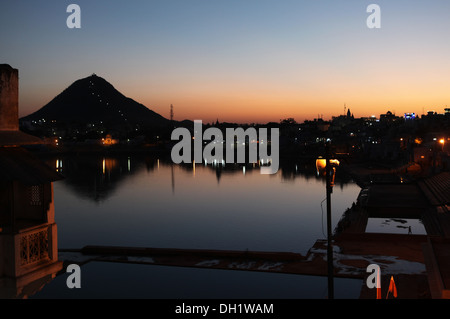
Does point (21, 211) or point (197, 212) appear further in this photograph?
point (197, 212)

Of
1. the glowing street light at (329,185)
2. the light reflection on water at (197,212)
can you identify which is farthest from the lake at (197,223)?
the glowing street light at (329,185)

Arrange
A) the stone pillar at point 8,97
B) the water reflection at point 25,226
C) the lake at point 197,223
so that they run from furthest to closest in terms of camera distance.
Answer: the lake at point 197,223 → the stone pillar at point 8,97 → the water reflection at point 25,226

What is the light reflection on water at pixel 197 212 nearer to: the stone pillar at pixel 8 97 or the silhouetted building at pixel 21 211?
the silhouetted building at pixel 21 211

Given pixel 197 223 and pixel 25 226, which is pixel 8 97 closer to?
pixel 25 226

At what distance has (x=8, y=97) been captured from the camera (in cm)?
527

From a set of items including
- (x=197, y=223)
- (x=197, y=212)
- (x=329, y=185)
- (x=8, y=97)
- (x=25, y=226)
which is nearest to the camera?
(x=8, y=97)

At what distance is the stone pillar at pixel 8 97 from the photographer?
5.18 meters

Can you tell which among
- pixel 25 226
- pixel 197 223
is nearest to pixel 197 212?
pixel 197 223

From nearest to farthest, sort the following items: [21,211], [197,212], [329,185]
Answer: [21,211] < [329,185] < [197,212]

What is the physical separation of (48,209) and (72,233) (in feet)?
74.1

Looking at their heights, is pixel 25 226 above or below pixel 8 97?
below

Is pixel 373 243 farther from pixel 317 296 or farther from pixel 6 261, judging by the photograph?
pixel 6 261

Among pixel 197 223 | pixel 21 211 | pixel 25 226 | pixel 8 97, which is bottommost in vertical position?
pixel 197 223

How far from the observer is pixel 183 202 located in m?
40.7
